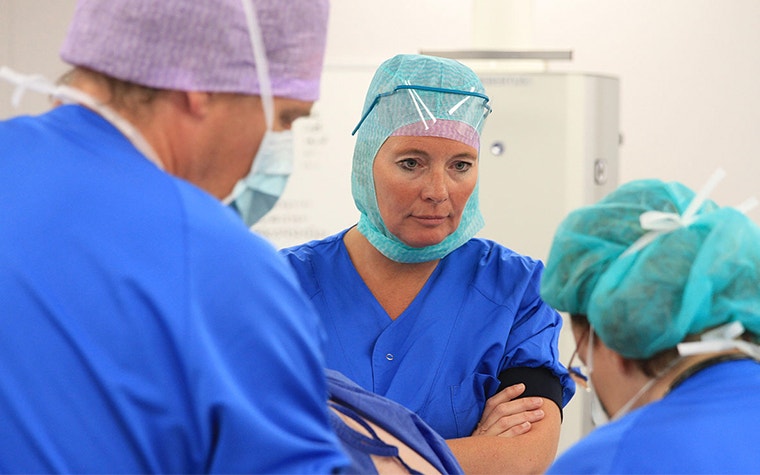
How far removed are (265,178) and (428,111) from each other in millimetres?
800

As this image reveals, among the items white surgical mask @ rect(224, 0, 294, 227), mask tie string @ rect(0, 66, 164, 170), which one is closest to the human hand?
white surgical mask @ rect(224, 0, 294, 227)

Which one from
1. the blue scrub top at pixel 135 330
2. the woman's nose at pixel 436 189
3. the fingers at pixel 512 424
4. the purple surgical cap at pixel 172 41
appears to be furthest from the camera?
the woman's nose at pixel 436 189

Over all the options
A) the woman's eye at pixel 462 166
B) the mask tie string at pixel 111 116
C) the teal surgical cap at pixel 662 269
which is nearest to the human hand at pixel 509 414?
the woman's eye at pixel 462 166

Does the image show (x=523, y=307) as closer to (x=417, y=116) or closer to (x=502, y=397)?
(x=502, y=397)

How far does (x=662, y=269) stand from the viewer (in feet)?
3.95

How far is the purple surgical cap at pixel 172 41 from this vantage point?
107 centimetres

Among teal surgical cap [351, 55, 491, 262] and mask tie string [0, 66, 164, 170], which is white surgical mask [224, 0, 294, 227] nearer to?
mask tie string [0, 66, 164, 170]

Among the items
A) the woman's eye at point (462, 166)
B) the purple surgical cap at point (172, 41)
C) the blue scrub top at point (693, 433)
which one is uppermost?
the purple surgical cap at point (172, 41)

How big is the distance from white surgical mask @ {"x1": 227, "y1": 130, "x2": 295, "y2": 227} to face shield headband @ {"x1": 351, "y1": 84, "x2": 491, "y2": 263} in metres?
0.73

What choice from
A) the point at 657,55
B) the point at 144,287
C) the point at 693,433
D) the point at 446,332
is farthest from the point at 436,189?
the point at 657,55

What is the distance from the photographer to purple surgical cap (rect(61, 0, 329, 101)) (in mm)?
1071

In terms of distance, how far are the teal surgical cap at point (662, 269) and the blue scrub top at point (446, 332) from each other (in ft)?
2.00

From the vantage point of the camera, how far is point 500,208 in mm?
3682

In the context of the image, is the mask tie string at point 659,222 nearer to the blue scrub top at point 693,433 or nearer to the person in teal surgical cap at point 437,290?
the blue scrub top at point 693,433
